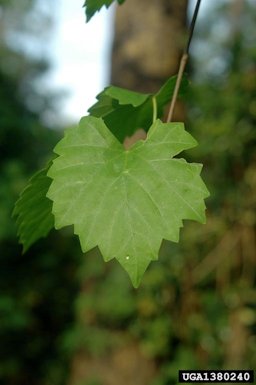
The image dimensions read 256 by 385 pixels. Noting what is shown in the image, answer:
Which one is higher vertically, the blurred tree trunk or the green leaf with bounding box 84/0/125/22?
the green leaf with bounding box 84/0/125/22

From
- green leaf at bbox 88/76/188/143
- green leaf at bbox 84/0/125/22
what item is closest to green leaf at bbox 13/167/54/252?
green leaf at bbox 88/76/188/143

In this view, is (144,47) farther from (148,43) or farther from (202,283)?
(202,283)

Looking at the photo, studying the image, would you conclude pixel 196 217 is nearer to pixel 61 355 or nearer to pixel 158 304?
pixel 158 304

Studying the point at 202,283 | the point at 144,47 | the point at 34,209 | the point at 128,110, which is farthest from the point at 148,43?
the point at 34,209

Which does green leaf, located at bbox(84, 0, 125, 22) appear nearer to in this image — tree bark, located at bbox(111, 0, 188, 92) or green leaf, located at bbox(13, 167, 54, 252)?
green leaf, located at bbox(13, 167, 54, 252)

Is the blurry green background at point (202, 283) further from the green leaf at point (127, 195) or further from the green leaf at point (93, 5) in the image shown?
the green leaf at point (127, 195)
